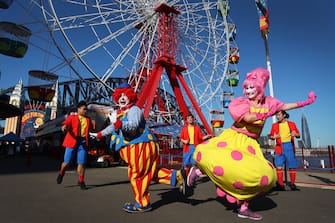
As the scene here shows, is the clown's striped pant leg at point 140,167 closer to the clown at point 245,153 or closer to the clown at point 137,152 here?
the clown at point 137,152

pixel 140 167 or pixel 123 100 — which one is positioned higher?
pixel 123 100

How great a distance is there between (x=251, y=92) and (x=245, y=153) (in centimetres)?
72

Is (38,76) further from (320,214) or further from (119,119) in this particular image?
(320,214)

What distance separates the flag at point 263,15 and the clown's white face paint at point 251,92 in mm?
10239

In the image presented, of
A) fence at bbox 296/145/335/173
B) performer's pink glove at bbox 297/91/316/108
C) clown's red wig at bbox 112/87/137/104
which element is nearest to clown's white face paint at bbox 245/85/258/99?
performer's pink glove at bbox 297/91/316/108

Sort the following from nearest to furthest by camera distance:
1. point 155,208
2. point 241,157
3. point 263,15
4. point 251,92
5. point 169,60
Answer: point 241,157, point 251,92, point 155,208, point 263,15, point 169,60

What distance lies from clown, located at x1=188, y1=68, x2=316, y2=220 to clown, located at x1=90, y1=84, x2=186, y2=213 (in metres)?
0.54

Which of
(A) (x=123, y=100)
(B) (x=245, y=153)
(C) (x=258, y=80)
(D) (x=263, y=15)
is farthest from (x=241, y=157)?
(D) (x=263, y=15)

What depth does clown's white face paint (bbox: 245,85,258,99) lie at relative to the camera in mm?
2684

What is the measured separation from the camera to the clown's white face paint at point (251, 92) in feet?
8.80

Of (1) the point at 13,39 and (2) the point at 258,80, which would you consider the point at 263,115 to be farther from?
(1) the point at 13,39

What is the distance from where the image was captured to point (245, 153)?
2.37 meters

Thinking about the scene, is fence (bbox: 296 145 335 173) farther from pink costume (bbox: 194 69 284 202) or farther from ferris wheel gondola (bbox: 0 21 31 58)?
ferris wheel gondola (bbox: 0 21 31 58)

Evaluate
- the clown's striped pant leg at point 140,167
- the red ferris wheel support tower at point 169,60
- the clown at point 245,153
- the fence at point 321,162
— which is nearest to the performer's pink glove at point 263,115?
the clown at point 245,153
